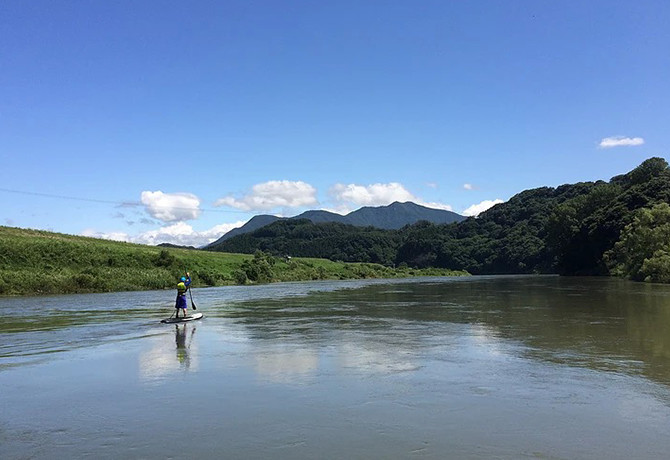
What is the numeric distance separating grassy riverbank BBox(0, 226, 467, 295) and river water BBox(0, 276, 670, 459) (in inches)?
1258

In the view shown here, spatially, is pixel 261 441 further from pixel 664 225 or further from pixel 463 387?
pixel 664 225

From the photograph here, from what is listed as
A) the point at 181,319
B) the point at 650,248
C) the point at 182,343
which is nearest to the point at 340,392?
the point at 182,343

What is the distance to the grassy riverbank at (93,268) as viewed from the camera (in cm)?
5047

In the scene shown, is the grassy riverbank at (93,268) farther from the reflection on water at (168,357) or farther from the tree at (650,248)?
the tree at (650,248)

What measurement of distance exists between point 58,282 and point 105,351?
3928 cm

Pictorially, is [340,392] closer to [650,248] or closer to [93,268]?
[93,268]

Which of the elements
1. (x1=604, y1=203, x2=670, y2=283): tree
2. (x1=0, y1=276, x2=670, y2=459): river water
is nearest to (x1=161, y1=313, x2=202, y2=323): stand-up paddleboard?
(x1=0, y1=276, x2=670, y2=459): river water

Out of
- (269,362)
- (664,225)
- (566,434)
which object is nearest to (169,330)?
(269,362)

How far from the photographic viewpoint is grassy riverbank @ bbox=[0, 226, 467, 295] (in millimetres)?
Answer: 50469

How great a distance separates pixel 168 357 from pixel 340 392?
22.1 feet

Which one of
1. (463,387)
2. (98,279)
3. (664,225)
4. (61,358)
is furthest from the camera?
(664,225)

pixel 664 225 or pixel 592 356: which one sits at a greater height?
pixel 664 225

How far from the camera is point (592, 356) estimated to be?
1462 cm

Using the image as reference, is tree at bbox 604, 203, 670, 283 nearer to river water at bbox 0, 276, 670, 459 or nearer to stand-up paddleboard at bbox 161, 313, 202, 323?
river water at bbox 0, 276, 670, 459
